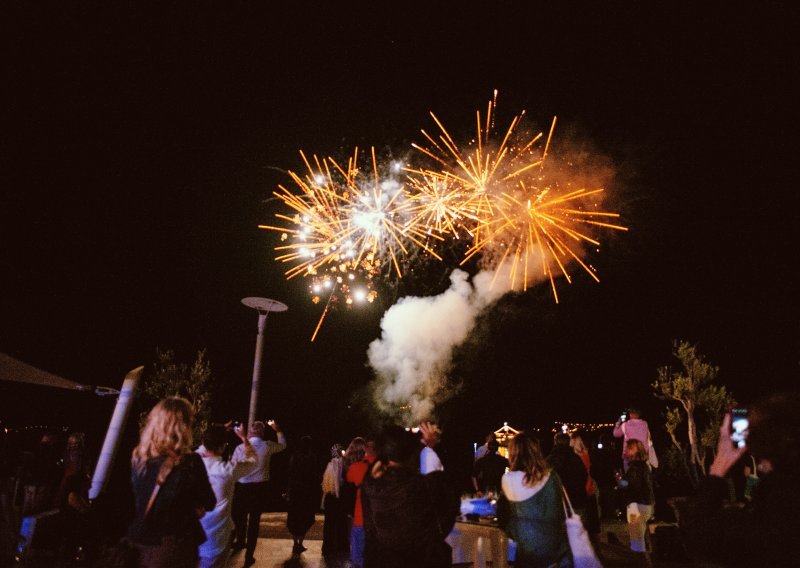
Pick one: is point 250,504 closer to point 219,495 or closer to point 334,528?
point 334,528

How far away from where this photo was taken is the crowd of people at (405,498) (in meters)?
2.37

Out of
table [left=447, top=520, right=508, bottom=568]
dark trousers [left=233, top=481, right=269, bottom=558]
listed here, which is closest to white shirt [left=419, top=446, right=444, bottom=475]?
table [left=447, top=520, right=508, bottom=568]

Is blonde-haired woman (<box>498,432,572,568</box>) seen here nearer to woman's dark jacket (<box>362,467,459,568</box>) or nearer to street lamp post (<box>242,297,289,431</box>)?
woman's dark jacket (<box>362,467,459,568</box>)

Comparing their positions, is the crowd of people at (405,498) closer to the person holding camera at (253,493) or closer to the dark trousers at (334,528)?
the person holding camera at (253,493)

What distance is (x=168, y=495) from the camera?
3641 mm

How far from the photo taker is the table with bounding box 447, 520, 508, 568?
22.8 feet

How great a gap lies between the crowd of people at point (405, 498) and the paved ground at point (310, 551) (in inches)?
15.7

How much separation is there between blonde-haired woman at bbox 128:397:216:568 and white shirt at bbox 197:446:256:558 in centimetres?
127

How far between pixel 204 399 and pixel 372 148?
13871 mm

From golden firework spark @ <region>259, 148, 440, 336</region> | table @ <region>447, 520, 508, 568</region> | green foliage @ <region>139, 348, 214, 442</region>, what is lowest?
table @ <region>447, 520, 508, 568</region>

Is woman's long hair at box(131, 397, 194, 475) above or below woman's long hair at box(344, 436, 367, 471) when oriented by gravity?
below

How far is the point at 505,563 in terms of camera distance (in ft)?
22.7

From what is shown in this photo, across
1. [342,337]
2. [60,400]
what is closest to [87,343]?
[60,400]

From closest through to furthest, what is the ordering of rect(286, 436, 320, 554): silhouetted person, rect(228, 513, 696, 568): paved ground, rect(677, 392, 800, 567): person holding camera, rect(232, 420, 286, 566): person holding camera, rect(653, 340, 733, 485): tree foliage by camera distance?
rect(677, 392, 800, 567): person holding camera
rect(232, 420, 286, 566): person holding camera
rect(228, 513, 696, 568): paved ground
rect(286, 436, 320, 554): silhouetted person
rect(653, 340, 733, 485): tree foliage
